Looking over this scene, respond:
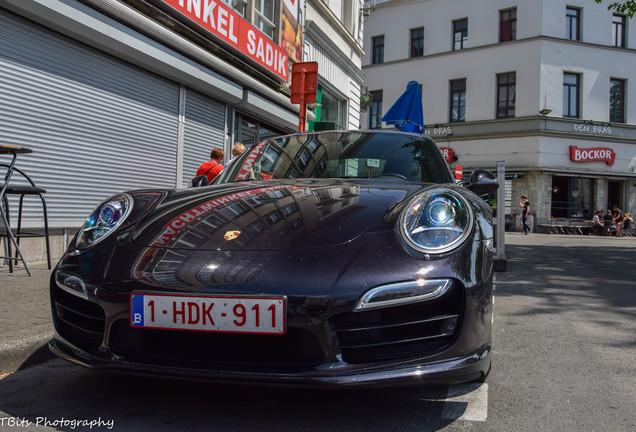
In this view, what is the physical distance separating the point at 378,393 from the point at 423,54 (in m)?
28.7

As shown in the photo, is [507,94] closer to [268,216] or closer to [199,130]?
[199,130]

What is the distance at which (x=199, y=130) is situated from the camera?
8.95m

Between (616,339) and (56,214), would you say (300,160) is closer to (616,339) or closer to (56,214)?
(616,339)

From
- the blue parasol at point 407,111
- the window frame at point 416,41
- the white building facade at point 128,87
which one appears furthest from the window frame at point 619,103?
the white building facade at point 128,87

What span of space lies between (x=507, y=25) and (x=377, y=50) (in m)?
7.39

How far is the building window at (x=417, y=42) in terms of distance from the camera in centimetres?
2884

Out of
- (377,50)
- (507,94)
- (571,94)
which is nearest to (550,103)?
(571,94)

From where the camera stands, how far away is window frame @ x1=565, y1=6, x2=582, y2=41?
1002 inches

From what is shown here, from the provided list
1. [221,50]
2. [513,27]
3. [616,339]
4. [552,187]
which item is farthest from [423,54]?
[616,339]

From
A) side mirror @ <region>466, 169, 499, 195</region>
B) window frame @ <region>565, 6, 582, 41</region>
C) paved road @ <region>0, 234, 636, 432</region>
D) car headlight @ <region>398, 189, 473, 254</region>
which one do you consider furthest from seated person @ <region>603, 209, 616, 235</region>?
car headlight @ <region>398, 189, 473, 254</region>

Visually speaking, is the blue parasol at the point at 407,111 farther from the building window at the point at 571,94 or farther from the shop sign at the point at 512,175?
the building window at the point at 571,94

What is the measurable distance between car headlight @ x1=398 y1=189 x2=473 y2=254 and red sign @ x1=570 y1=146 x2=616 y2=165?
25522mm

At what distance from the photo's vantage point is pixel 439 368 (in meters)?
1.75

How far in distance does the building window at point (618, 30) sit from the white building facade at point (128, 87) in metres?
21.4
